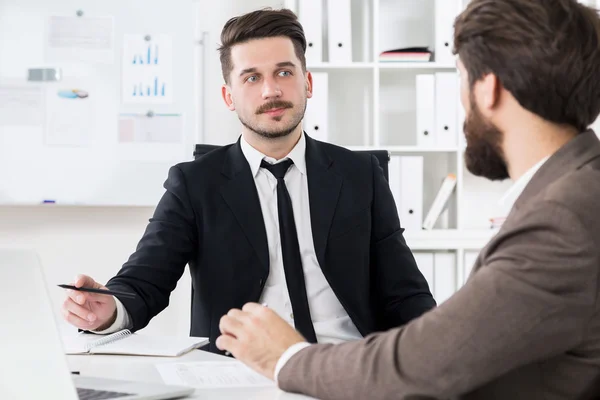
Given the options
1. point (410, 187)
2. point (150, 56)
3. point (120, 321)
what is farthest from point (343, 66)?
point (120, 321)

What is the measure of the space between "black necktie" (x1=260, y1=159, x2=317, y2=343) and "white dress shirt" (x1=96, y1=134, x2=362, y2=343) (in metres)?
0.02

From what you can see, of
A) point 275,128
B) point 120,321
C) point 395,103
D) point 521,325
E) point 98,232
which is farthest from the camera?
point 395,103

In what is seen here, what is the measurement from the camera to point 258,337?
109 cm

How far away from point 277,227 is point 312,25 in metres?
1.59

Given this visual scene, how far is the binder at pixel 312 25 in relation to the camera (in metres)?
3.32

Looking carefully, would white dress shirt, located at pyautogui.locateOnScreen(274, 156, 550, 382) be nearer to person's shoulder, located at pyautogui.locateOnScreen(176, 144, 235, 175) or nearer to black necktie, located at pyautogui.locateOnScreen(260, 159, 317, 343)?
black necktie, located at pyautogui.locateOnScreen(260, 159, 317, 343)

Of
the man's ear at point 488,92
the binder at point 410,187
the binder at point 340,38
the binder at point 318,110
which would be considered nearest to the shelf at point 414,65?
the binder at point 340,38

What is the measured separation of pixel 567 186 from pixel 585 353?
8.1 inches

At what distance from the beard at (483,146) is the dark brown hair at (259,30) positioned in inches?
41.4

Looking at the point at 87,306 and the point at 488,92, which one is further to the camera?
the point at 87,306

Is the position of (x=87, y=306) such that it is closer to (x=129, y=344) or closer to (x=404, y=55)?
(x=129, y=344)

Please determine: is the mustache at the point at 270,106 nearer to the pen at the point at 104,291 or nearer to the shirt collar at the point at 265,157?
the shirt collar at the point at 265,157

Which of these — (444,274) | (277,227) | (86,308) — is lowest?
(444,274)

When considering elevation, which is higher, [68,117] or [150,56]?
[150,56]
